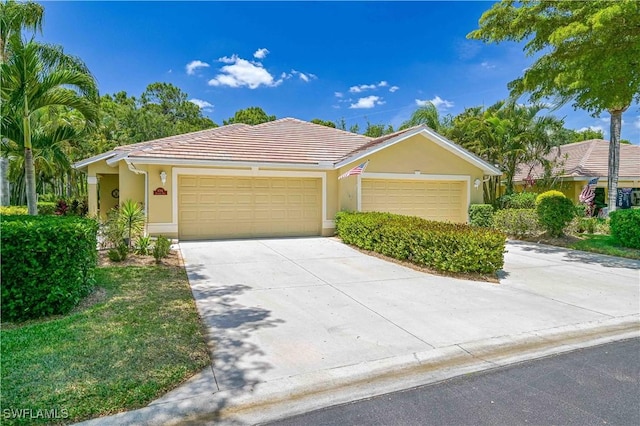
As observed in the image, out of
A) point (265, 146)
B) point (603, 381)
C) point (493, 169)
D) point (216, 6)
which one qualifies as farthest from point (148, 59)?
point (603, 381)

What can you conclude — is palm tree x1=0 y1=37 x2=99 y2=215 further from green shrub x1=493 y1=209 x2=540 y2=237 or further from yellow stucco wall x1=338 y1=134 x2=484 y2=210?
green shrub x1=493 y1=209 x2=540 y2=237

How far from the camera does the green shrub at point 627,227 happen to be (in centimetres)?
1077

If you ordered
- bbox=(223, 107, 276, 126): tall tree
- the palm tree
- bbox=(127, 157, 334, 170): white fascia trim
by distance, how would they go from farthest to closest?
bbox=(223, 107, 276, 126): tall tree
bbox=(127, 157, 334, 170): white fascia trim
the palm tree

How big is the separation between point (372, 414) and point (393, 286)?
162 inches

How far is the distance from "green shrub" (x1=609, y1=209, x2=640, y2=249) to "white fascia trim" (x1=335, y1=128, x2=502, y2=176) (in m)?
4.79

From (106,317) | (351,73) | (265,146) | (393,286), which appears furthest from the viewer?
(351,73)

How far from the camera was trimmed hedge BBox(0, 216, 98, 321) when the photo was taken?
4.55m

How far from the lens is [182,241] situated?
12.0 m

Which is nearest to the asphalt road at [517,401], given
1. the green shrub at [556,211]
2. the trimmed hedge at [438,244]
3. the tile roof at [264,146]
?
the trimmed hedge at [438,244]

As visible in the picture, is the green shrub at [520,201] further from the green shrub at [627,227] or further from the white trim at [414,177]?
the green shrub at [627,227]

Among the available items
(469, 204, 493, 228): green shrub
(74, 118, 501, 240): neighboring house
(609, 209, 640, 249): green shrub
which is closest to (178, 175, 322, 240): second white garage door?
(74, 118, 501, 240): neighboring house

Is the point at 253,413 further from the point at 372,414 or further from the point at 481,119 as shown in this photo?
the point at 481,119

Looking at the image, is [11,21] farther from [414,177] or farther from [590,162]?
[590,162]


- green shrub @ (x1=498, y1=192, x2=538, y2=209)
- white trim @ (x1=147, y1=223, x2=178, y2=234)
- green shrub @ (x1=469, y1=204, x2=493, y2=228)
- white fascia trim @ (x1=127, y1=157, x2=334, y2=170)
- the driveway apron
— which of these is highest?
white fascia trim @ (x1=127, y1=157, x2=334, y2=170)
